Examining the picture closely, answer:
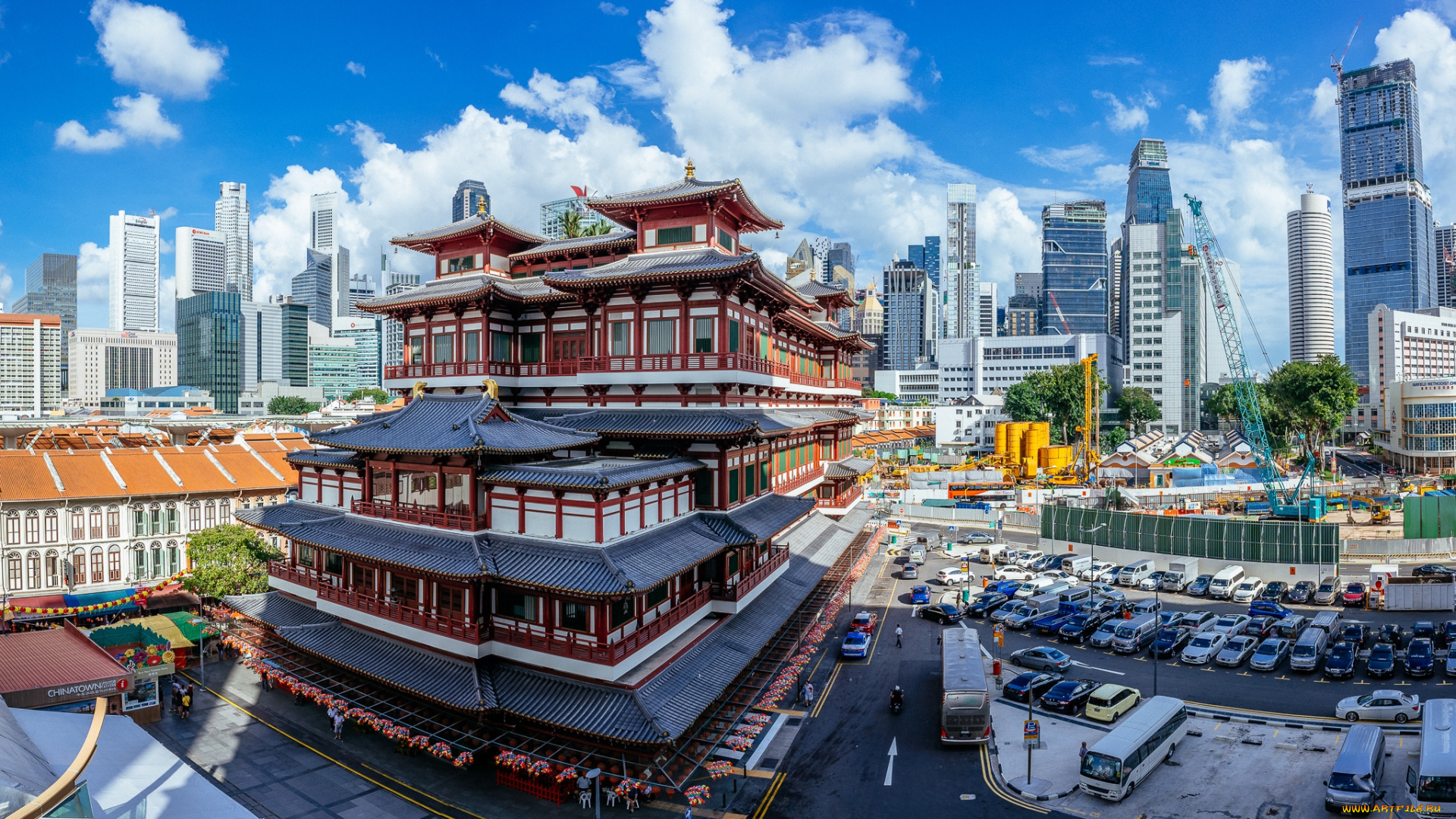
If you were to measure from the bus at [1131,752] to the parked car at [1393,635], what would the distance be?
23019 mm

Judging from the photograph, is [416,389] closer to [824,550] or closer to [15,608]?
[824,550]

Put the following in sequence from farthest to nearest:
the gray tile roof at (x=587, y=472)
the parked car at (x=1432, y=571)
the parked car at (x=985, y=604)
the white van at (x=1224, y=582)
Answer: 1. the white van at (x=1224, y=582)
2. the parked car at (x=1432, y=571)
3. the parked car at (x=985, y=604)
4. the gray tile roof at (x=587, y=472)

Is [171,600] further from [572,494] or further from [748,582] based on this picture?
[748,582]

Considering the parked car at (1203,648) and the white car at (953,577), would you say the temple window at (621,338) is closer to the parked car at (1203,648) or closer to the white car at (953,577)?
the parked car at (1203,648)

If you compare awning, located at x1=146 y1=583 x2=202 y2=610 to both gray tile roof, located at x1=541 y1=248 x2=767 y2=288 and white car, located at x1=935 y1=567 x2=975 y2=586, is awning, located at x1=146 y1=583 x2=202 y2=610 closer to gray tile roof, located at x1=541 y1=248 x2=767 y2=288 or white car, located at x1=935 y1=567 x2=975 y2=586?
gray tile roof, located at x1=541 y1=248 x2=767 y2=288

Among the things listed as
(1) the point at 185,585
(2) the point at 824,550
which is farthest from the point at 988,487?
(1) the point at 185,585

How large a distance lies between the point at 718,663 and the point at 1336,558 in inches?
2206

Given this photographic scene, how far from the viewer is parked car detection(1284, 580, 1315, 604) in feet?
179

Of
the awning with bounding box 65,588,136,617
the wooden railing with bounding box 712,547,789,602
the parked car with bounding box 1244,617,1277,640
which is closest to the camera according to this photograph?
the wooden railing with bounding box 712,547,789,602

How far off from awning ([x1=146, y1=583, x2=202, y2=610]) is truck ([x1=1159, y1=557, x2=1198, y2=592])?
70.5m

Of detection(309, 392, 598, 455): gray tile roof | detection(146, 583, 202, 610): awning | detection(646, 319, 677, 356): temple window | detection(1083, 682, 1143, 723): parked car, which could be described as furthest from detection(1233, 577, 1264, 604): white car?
detection(146, 583, 202, 610): awning

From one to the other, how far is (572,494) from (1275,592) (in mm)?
57396

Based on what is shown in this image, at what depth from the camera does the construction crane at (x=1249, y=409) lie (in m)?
82.2

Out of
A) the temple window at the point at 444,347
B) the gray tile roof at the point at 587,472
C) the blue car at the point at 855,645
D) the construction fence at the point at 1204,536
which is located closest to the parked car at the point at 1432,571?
the construction fence at the point at 1204,536
